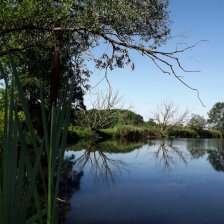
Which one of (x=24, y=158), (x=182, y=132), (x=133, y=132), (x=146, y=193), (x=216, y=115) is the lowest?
(x=146, y=193)

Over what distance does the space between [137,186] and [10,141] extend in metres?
13.1

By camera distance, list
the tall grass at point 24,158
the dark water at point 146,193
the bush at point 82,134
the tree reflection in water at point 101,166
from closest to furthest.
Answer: the tall grass at point 24,158 < the dark water at point 146,193 < the tree reflection in water at point 101,166 < the bush at point 82,134

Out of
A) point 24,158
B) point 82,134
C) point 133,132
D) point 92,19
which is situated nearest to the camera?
point 24,158

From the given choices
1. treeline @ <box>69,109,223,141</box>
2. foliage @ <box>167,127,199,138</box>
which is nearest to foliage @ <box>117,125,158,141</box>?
treeline @ <box>69,109,223,141</box>

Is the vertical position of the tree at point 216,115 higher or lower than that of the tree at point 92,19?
higher

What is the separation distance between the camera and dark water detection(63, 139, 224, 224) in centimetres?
926

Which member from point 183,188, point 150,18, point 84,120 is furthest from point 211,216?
point 84,120

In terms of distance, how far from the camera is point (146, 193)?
12453 millimetres

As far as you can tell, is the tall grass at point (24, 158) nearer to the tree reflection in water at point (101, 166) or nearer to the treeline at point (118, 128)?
the tree reflection in water at point (101, 166)

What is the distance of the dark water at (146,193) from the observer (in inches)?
364

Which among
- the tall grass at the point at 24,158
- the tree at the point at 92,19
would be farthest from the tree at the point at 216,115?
the tall grass at the point at 24,158

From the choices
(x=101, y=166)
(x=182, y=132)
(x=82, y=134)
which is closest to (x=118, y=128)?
(x=82, y=134)

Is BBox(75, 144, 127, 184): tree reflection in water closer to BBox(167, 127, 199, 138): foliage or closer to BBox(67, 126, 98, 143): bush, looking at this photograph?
BBox(67, 126, 98, 143): bush

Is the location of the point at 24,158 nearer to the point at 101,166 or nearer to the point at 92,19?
the point at 92,19
